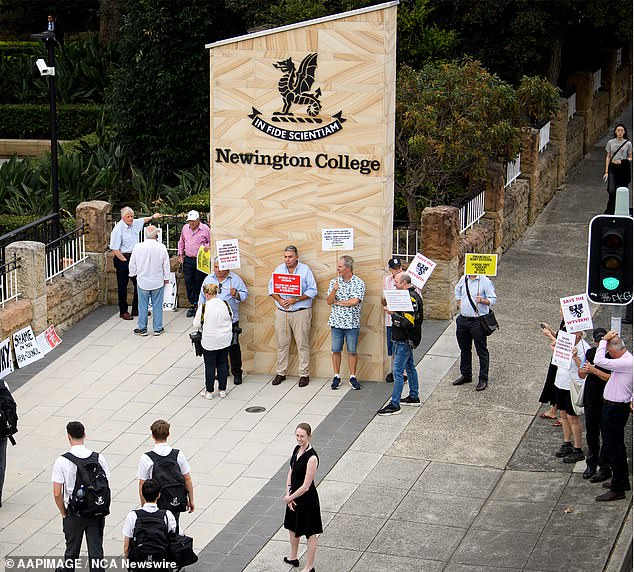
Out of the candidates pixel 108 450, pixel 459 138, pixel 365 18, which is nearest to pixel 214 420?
pixel 108 450

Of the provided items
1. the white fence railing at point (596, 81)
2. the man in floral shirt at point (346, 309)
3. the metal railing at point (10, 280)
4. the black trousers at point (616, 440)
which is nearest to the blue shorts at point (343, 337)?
the man in floral shirt at point (346, 309)

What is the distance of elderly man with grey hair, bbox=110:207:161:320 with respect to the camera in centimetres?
1906

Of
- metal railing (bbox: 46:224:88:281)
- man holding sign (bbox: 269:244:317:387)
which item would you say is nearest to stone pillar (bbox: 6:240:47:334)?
metal railing (bbox: 46:224:88:281)

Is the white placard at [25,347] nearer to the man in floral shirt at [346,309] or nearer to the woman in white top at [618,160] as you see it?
the man in floral shirt at [346,309]

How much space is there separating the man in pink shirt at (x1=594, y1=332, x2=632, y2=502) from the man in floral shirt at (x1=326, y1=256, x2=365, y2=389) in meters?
4.00

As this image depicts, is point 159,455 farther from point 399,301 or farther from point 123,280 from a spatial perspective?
point 123,280

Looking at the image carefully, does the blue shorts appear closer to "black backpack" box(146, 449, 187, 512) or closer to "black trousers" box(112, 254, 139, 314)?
"black trousers" box(112, 254, 139, 314)

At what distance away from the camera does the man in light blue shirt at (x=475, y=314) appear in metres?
16.0

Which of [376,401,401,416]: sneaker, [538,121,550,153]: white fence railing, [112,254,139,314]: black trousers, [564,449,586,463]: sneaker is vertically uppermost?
[538,121,550,153]: white fence railing

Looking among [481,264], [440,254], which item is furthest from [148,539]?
[440,254]

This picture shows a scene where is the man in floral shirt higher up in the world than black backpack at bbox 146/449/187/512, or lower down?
higher up

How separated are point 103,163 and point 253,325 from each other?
11838 millimetres

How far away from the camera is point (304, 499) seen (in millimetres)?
11516

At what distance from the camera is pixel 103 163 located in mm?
27828
